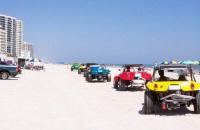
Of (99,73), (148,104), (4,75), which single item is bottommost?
(148,104)

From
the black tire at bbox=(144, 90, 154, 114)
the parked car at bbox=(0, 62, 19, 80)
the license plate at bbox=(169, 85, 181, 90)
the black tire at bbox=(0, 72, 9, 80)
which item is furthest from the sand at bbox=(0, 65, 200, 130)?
the black tire at bbox=(0, 72, 9, 80)

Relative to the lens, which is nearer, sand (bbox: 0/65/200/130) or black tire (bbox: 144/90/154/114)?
sand (bbox: 0/65/200/130)

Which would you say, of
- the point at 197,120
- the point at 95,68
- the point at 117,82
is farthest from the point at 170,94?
the point at 95,68

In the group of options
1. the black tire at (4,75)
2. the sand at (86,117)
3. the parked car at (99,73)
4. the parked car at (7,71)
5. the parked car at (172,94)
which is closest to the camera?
the sand at (86,117)

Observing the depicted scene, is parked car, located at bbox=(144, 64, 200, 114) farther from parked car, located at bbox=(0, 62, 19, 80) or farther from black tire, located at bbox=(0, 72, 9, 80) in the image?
black tire, located at bbox=(0, 72, 9, 80)

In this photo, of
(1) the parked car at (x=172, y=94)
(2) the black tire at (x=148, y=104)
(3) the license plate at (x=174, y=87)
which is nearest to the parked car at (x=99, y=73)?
(1) the parked car at (x=172, y=94)

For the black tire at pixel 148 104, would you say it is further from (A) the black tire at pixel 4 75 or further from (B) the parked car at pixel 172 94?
(A) the black tire at pixel 4 75

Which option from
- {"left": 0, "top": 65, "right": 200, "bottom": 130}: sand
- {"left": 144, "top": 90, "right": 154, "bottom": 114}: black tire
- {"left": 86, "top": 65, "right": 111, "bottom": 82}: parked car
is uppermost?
{"left": 86, "top": 65, "right": 111, "bottom": 82}: parked car

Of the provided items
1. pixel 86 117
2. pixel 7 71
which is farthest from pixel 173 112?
pixel 7 71

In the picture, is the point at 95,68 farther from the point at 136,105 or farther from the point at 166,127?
the point at 166,127

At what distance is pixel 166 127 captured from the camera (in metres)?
10.0

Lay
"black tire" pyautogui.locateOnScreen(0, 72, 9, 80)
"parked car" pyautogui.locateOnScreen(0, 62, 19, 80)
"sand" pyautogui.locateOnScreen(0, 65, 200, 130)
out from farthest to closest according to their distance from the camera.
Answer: "black tire" pyautogui.locateOnScreen(0, 72, 9, 80), "parked car" pyautogui.locateOnScreen(0, 62, 19, 80), "sand" pyautogui.locateOnScreen(0, 65, 200, 130)

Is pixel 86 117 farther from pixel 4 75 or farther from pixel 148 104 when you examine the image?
pixel 4 75

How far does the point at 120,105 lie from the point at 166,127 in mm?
5114
